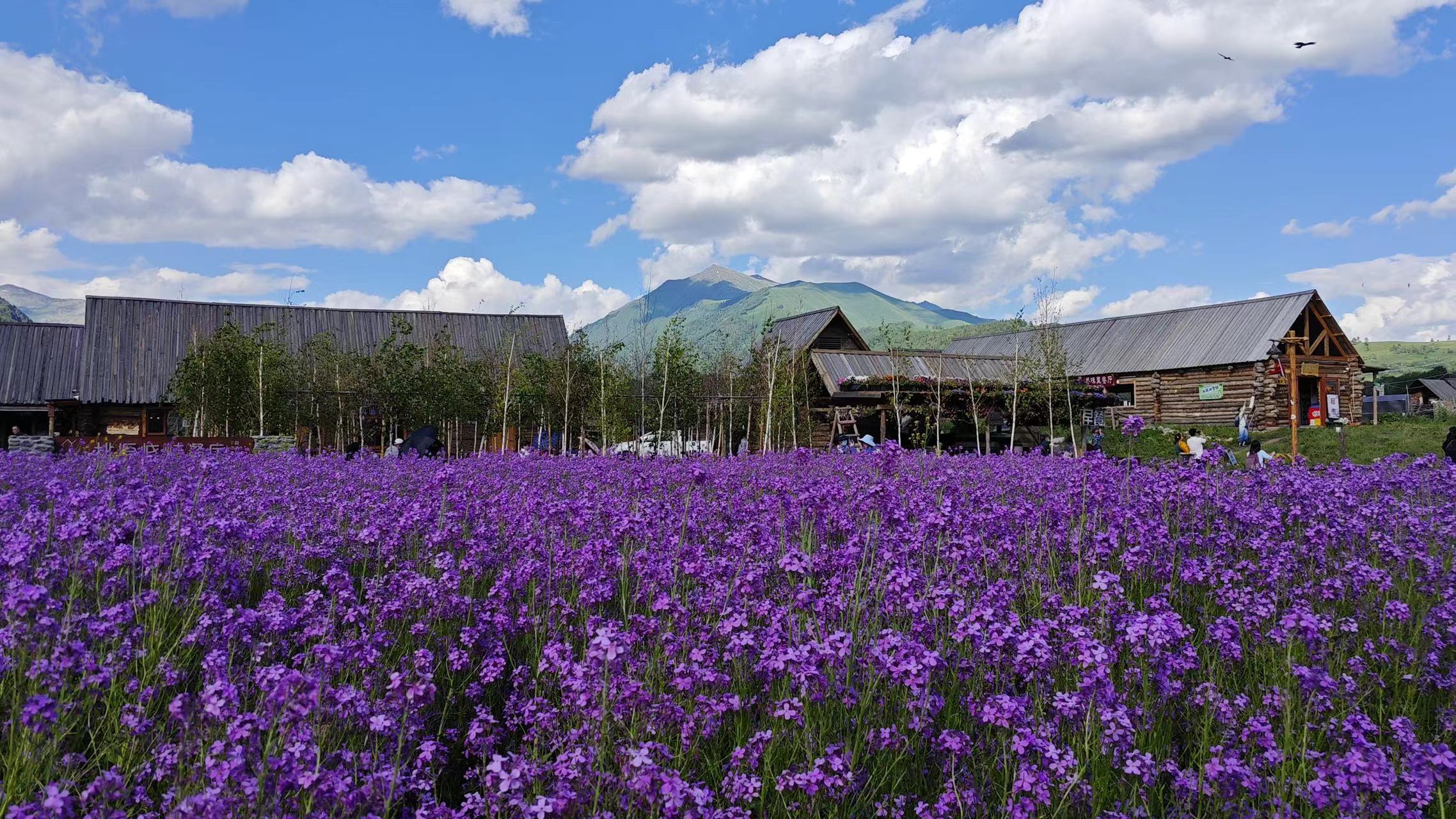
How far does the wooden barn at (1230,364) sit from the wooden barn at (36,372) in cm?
3550

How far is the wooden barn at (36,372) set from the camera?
111ft

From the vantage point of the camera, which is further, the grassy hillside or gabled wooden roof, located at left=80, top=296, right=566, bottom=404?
the grassy hillside

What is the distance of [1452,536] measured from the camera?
655cm

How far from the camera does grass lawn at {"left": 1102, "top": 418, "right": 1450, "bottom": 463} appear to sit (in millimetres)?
24016

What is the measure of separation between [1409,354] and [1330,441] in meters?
184

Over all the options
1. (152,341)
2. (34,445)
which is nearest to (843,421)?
(34,445)

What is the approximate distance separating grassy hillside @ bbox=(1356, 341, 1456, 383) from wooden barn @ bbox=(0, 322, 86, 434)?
162 m

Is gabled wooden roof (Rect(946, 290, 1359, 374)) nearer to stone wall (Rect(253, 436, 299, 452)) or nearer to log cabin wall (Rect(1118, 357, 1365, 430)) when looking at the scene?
log cabin wall (Rect(1118, 357, 1365, 430))

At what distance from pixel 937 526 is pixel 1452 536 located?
14.4ft

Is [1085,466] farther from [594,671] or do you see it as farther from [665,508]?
[594,671]

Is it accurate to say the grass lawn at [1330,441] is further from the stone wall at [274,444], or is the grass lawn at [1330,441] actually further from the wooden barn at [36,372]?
the wooden barn at [36,372]

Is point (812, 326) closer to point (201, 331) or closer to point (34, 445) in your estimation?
point (201, 331)

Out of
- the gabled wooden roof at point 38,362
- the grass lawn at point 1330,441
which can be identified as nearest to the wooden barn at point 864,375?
the grass lawn at point 1330,441

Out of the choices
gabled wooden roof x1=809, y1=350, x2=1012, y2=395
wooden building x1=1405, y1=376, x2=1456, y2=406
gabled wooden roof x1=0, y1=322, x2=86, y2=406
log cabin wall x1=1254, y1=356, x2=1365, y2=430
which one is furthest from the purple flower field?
wooden building x1=1405, y1=376, x2=1456, y2=406
